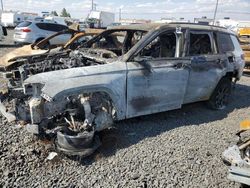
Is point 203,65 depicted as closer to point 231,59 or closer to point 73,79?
point 231,59

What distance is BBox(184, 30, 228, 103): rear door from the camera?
209 inches

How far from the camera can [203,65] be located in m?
5.46

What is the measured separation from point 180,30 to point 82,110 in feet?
7.83

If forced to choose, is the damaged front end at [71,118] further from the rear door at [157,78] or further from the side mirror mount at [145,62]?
the side mirror mount at [145,62]

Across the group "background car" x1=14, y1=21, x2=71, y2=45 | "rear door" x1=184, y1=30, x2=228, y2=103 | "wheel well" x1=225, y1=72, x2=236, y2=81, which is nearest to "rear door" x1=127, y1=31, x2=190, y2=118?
"rear door" x1=184, y1=30, x2=228, y2=103

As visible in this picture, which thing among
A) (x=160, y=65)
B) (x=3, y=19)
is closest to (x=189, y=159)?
(x=160, y=65)

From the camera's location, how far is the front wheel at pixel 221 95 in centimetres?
620

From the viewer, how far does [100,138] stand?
4371 millimetres

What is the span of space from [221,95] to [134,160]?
11.0 feet

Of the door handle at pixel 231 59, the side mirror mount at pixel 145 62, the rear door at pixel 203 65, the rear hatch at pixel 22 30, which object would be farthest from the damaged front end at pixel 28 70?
the rear hatch at pixel 22 30

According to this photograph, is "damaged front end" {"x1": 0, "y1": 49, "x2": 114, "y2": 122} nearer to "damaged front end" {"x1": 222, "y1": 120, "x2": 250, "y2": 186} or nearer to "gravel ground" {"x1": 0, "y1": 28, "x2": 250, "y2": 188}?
"gravel ground" {"x1": 0, "y1": 28, "x2": 250, "y2": 188}

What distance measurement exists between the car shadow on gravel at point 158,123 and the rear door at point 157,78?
1.05 feet

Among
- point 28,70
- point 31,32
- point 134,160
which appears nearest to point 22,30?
point 31,32

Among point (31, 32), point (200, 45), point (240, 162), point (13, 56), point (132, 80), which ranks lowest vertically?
point (31, 32)
